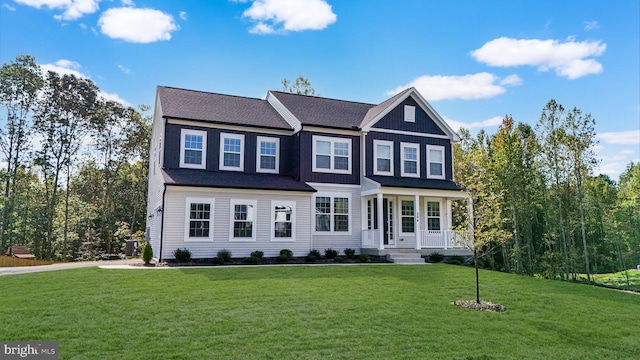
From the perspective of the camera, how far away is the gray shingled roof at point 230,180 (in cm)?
1722

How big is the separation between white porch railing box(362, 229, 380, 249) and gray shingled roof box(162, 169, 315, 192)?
339 cm

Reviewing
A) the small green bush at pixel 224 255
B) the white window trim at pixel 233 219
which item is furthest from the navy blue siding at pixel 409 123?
the small green bush at pixel 224 255

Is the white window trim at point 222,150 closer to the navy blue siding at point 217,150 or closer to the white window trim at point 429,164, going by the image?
the navy blue siding at point 217,150

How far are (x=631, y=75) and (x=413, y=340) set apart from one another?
18.2 meters

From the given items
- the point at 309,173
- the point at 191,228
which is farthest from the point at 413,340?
the point at 309,173

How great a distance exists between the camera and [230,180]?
18.2 m

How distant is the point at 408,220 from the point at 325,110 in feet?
22.9

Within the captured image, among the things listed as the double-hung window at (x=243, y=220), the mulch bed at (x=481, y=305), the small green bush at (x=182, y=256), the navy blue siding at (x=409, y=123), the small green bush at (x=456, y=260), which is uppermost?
the navy blue siding at (x=409, y=123)

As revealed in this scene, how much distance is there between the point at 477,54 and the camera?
2217cm

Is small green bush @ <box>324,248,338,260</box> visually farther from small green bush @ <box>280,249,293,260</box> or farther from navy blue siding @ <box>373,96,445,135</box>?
navy blue siding @ <box>373,96,445,135</box>

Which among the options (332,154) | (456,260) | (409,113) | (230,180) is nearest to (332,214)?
(332,154)

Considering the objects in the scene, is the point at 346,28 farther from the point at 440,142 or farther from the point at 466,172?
the point at 466,172

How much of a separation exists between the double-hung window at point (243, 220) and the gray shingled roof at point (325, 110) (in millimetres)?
4744

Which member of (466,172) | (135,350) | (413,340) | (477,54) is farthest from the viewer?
(466,172)
